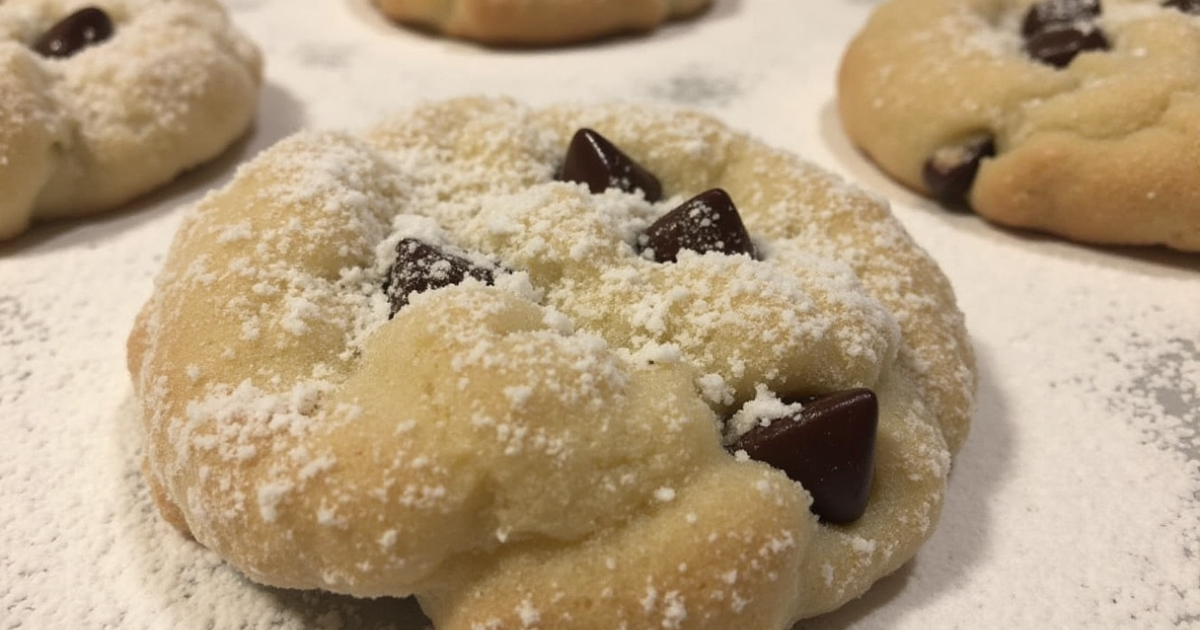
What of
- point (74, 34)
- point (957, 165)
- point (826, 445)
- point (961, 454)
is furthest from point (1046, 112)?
point (74, 34)

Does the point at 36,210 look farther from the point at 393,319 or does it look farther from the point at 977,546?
the point at 977,546

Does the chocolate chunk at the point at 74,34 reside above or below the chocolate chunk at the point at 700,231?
below

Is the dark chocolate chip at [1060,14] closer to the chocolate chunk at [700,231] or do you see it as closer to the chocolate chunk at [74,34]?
the chocolate chunk at [700,231]

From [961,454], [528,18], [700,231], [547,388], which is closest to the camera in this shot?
[547,388]

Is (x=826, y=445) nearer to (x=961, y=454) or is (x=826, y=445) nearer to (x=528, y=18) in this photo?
(x=961, y=454)

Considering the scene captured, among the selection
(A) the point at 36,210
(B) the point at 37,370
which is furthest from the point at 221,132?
(B) the point at 37,370

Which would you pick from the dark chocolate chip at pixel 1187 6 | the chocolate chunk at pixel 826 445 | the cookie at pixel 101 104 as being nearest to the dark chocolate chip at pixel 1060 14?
the dark chocolate chip at pixel 1187 6

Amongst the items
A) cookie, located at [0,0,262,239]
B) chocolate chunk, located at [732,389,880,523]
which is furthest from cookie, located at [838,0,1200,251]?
cookie, located at [0,0,262,239]
